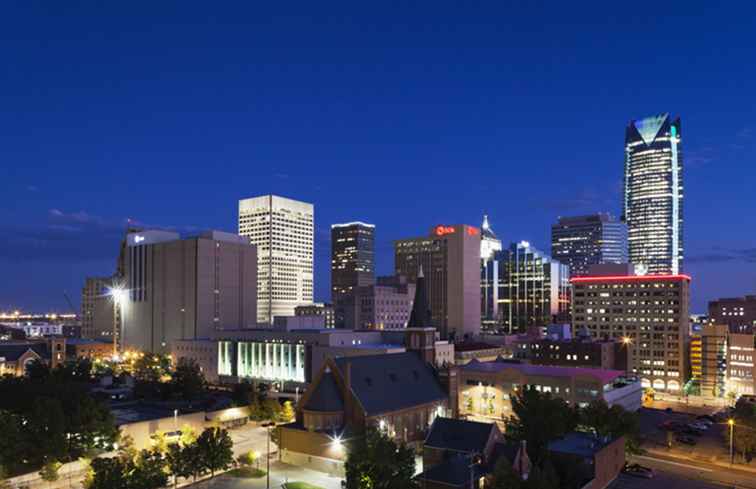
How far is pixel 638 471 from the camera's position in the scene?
227 ft

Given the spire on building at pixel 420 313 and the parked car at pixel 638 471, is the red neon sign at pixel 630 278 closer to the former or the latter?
the spire on building at pixel 420 313

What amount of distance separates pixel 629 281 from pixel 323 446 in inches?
4987

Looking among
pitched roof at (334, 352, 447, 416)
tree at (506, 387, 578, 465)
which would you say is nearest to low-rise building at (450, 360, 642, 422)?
pitched roof at (334, 352, 447, 416)

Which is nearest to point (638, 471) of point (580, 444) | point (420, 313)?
point (580, 444)

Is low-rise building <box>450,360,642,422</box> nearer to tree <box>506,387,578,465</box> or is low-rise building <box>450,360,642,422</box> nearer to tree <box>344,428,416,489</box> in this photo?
tree <box>506,387,578,465</box>

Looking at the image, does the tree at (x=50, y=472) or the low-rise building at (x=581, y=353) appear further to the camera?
the low-rise building at (x=581, y=353)

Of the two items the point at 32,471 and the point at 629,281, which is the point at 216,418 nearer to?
the point at 32,471

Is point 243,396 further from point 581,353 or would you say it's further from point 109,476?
point 581,353

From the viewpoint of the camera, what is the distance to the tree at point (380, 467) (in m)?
53.4

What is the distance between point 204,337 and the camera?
178 meters

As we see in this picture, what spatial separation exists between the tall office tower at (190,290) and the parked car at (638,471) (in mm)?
137495

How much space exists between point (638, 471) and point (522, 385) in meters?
34.5

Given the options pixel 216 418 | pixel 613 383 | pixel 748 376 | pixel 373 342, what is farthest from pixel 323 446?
pixel 748 376

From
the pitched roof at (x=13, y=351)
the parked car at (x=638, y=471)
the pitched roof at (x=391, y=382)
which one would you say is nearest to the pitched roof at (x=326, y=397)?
the pitched roof at (x=391, y=382)
